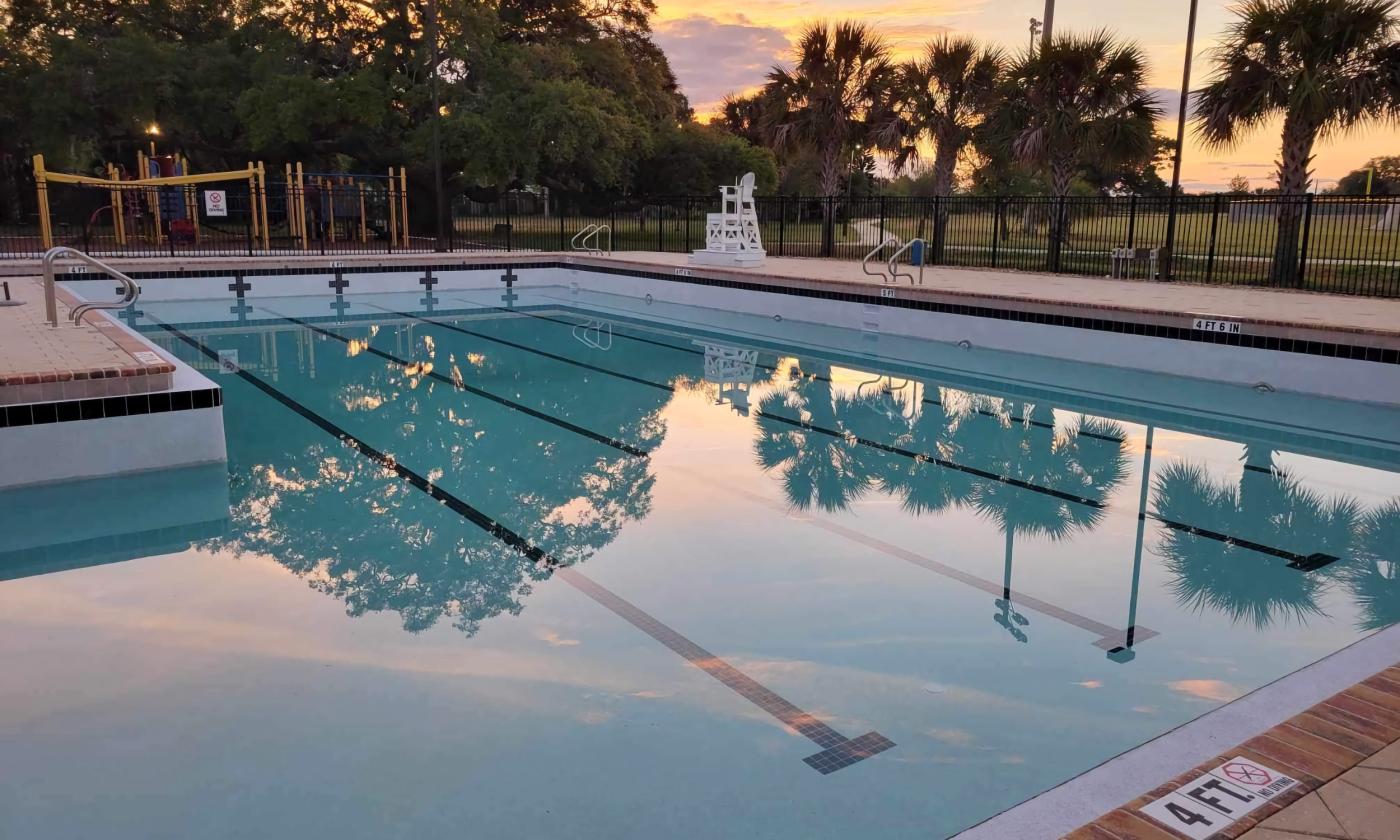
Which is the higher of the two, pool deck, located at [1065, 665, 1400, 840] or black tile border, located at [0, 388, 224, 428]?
black tile border, located at [0, 388, 224, 428]

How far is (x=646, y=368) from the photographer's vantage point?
9.24m

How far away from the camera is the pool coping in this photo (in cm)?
213

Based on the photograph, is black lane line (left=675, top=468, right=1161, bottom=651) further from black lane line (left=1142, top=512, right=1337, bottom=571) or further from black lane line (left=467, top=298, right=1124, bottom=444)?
black lane line (left=467, top=298, right=1124, bottom=444)

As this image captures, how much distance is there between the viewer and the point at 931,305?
10.5 m

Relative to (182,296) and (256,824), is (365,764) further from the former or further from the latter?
(182,296)

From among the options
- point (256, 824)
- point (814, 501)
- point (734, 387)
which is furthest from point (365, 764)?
point (734, 387)

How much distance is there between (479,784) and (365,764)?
0.35 meters

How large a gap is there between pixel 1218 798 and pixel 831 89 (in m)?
16.6

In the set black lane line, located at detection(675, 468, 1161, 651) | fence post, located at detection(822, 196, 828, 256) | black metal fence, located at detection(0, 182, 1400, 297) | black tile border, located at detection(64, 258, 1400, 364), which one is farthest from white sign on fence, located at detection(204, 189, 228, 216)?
black lane line, located at detection(675, 468, 1161, 651)

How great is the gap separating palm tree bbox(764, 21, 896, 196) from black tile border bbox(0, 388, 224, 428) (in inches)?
549

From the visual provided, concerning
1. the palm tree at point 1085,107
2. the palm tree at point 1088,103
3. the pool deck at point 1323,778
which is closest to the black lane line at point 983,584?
the pool deck at point 1323,778

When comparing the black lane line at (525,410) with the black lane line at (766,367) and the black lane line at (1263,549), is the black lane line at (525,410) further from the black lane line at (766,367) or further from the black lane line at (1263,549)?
the black lane line at (1263,549)

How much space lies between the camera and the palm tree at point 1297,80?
10812 millimetres

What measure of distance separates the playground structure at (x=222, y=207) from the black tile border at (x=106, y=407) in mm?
11545
